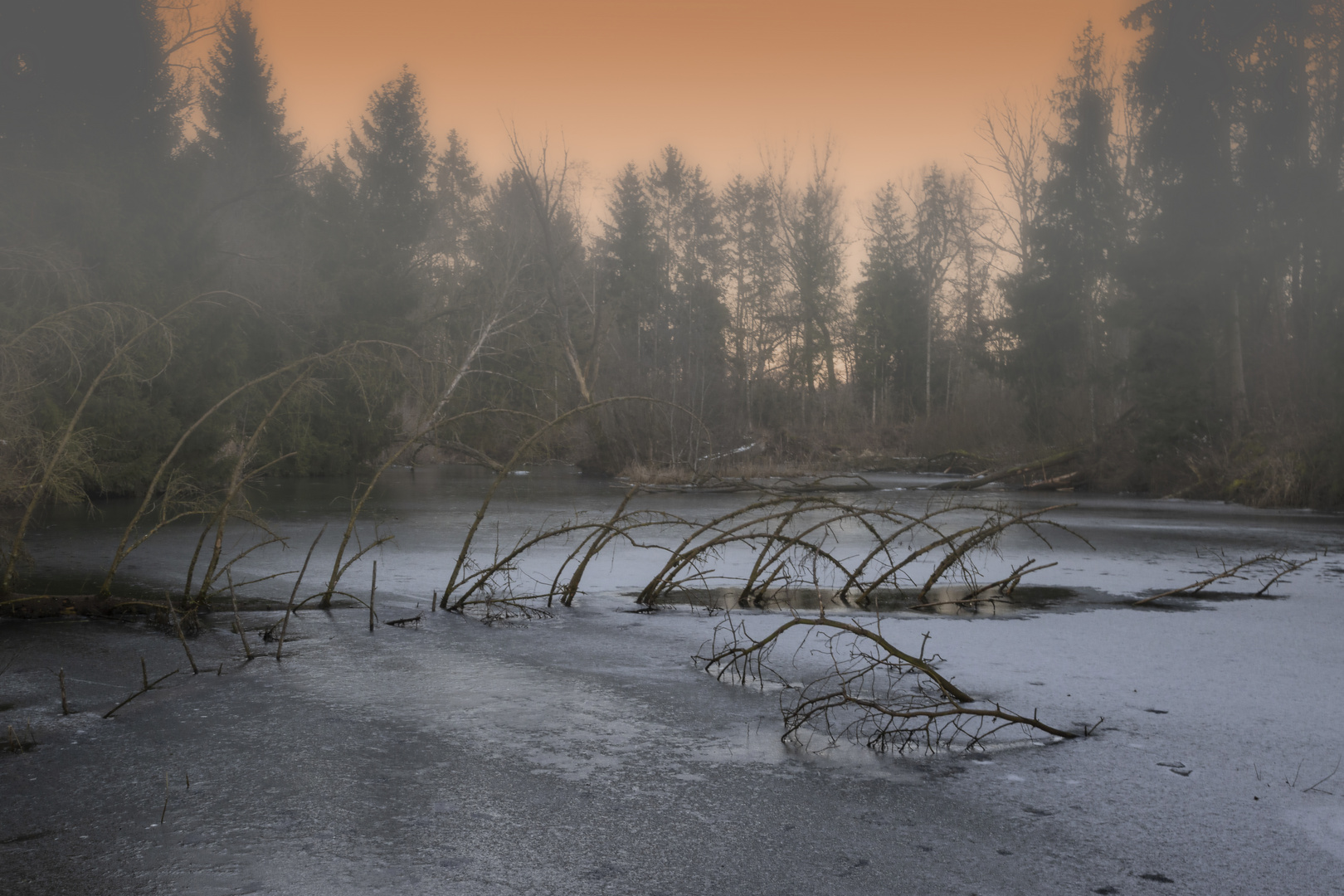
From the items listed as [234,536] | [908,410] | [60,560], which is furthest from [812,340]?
[60,560]

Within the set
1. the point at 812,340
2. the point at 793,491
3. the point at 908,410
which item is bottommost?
the point at 793,491

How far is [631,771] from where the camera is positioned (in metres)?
4.14

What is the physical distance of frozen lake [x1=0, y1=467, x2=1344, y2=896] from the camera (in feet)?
10.4

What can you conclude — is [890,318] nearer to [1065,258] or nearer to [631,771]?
[1065,258]

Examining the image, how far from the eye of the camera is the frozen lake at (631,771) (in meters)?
3.16

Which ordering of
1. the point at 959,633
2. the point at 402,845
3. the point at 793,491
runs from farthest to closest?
the point at 793,491, the point at 959,633, the point at 402,845

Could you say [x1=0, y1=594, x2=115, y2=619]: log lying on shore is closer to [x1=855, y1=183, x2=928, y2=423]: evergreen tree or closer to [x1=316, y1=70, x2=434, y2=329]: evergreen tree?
[x1=316, y1=70, x2=434, y2=329]: evergreen tree

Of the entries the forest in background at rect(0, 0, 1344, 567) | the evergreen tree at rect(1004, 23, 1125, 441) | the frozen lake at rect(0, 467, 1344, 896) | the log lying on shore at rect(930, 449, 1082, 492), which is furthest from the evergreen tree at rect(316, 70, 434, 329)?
the frozen lake at rect(0, 467, 1344, 896)

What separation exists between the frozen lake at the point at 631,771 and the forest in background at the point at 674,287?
79.7 inches

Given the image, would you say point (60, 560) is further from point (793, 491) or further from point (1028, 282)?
point (1028, 282)

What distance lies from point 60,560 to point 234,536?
2.98m

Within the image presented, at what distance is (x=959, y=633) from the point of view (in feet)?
23.9

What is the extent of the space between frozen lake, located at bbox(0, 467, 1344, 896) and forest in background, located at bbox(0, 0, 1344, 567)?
202 centimetres

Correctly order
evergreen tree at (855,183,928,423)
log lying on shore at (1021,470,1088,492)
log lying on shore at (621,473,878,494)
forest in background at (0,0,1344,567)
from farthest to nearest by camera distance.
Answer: evergreen tree at (855,183,928,423)
log lying on shore at (1021,470,1088,492)
forest in background at (0,0,1344,567)
log lying on shore at (621,473,878,494)
